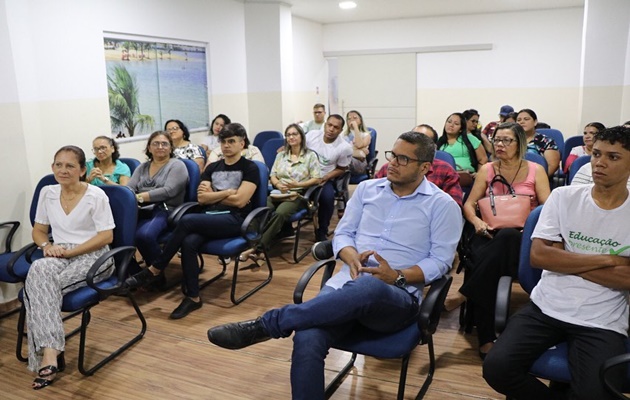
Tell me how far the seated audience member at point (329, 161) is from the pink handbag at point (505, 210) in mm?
→ 2081

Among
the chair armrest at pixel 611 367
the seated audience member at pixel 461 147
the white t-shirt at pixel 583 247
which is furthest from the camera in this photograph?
the seated audience member at pixel 461 147

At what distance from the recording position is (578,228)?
84.4 inches

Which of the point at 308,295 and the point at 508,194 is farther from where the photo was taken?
the point at 308,295

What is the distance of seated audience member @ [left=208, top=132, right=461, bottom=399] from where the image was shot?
2.14 metres

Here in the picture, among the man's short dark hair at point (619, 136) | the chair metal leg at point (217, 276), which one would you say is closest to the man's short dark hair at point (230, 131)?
the chair metal leg at point (217, 276)

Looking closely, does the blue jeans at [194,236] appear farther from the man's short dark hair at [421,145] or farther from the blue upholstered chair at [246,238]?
the man's short dark hair at [421,145]

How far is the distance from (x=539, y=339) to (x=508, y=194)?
133 cm

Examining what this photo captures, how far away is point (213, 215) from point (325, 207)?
62.3 inches

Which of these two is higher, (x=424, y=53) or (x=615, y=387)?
(x=424, y=53)

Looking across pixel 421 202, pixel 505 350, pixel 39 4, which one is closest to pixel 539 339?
pixel 505 350

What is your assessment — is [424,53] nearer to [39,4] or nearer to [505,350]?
[39,4]

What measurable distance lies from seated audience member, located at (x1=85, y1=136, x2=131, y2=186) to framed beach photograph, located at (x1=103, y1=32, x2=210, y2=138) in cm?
88

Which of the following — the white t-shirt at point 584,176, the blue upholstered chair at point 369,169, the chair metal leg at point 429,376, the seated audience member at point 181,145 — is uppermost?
the seated audience member at point 181,145

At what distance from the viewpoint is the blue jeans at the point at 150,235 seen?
3875 mm
